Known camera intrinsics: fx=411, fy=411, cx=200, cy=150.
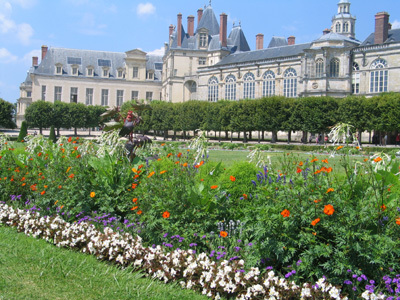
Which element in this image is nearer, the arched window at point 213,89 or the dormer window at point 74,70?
the arched window at point 213,89

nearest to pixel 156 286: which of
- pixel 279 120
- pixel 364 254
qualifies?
pixel 364 254

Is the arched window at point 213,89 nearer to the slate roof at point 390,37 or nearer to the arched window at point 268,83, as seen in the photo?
the arched window at point 268,83

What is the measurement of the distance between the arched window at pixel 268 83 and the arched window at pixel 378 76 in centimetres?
1102

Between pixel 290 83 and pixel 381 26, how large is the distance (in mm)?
10443

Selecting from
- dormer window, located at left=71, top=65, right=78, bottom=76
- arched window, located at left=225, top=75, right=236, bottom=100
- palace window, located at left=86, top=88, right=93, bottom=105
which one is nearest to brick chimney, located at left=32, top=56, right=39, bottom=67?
dormer window, located at left=71, top=65, right=78, bottom=76

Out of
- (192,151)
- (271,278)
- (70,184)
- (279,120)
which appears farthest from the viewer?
(279,120)

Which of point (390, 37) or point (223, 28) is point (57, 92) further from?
point (390, 37)

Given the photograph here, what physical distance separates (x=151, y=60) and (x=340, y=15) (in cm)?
3009

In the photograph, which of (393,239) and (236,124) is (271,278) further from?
(236,124)

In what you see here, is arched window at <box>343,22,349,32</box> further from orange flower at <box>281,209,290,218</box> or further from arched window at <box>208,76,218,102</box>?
orange flower at <box>281,209,290,218</box>

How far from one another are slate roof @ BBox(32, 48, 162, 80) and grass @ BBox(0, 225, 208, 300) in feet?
198

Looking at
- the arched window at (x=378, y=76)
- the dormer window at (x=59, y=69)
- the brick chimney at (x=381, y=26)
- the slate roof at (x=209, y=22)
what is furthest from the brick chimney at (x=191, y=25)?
the arched window at (x=378, y=76)

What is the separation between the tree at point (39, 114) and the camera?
5050 cm

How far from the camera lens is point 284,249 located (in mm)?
3771
